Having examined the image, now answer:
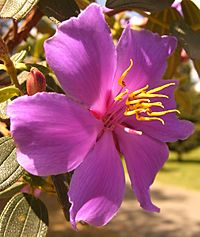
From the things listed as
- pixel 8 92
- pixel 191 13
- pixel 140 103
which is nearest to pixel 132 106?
pixel 140 103

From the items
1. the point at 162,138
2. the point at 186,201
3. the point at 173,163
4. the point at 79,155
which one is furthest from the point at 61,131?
the point at 173,163

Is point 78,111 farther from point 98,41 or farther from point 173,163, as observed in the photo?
point 173,163

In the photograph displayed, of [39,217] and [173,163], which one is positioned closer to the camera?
[39,217]

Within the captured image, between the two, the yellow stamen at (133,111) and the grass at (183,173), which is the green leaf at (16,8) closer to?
the yellow stamen at (133,111)

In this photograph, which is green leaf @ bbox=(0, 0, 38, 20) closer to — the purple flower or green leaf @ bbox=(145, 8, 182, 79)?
the purple flower

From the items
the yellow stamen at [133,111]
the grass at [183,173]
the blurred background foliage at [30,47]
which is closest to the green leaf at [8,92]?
the blurred background foliage at [30,47]

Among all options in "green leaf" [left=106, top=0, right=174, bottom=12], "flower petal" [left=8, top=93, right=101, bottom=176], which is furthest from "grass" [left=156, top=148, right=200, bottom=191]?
"flower petal" [left=8, top=93, right=101, bottom=176]
